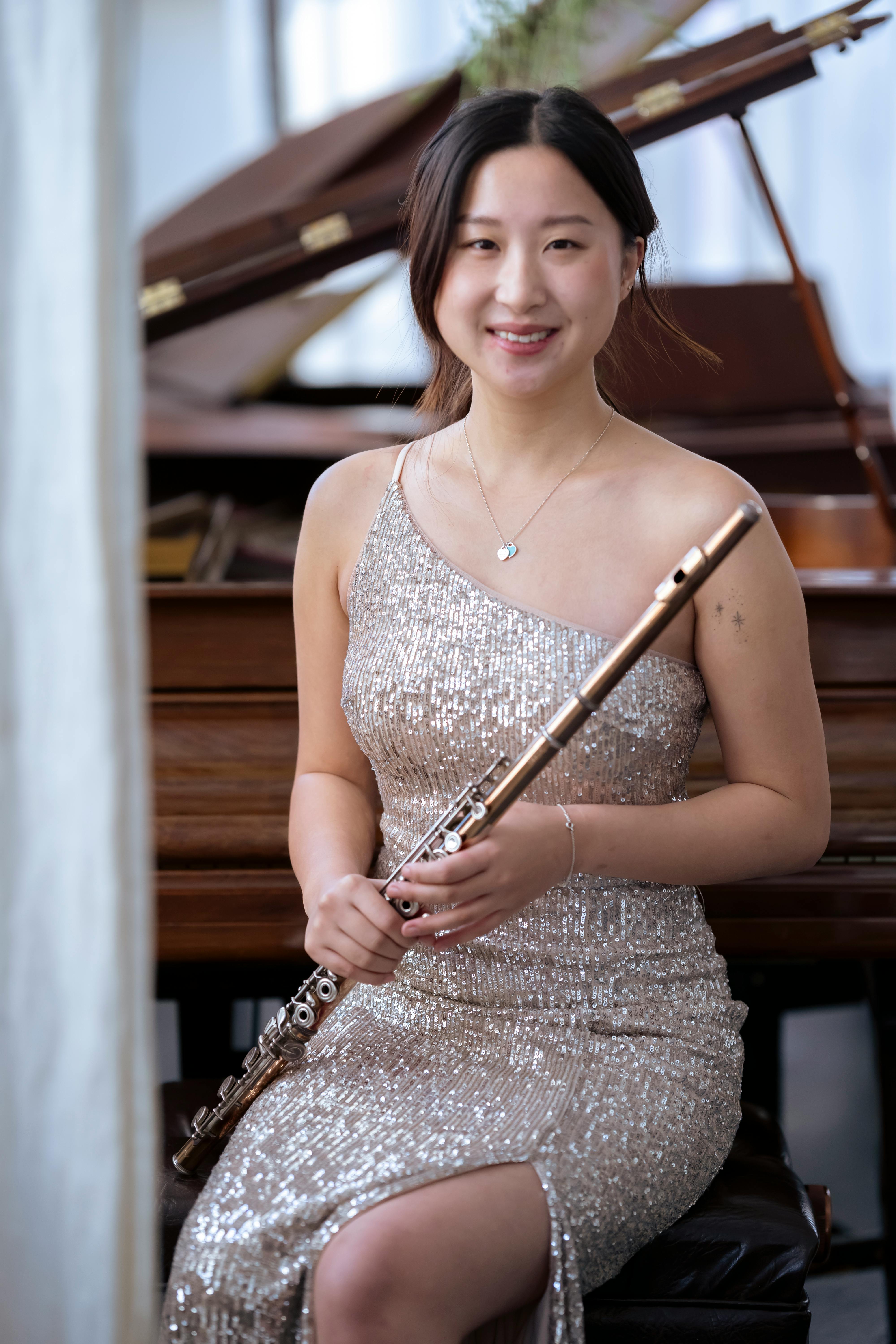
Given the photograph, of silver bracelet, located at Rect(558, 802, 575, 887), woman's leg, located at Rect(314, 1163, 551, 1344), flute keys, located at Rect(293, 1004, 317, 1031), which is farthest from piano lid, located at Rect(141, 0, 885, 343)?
woman's leg, located at Rect(314, 1163, 551, 1344)

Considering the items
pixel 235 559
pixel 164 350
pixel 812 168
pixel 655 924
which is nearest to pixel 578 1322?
pixel 655 924

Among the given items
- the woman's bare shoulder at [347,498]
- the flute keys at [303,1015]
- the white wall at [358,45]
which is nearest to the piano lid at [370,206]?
the woman's bare shoulder at [347,498]

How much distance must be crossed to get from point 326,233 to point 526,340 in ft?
2.54

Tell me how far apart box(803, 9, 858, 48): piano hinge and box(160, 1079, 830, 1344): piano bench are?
4.75 feet

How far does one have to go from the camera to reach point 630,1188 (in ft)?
3.66

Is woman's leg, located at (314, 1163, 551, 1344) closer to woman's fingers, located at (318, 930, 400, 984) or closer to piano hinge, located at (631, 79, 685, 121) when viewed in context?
woman's fingers, located at (318, 930, 400, 984)

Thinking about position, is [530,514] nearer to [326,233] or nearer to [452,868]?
[452,868]

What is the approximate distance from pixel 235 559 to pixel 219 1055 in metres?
0.83

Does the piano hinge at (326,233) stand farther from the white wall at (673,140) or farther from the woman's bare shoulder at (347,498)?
the white wall at (673,140)

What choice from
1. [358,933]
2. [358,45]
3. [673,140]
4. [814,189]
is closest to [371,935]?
[358,933]

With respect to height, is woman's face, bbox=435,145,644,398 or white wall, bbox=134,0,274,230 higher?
white wall, bbox=134,0,274,230

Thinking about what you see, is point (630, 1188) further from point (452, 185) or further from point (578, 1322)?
point (452, 185)

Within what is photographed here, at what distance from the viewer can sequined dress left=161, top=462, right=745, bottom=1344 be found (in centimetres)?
105

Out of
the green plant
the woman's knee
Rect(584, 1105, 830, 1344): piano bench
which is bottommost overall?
Rect(584, 1105, 830, 1344): piano bench
